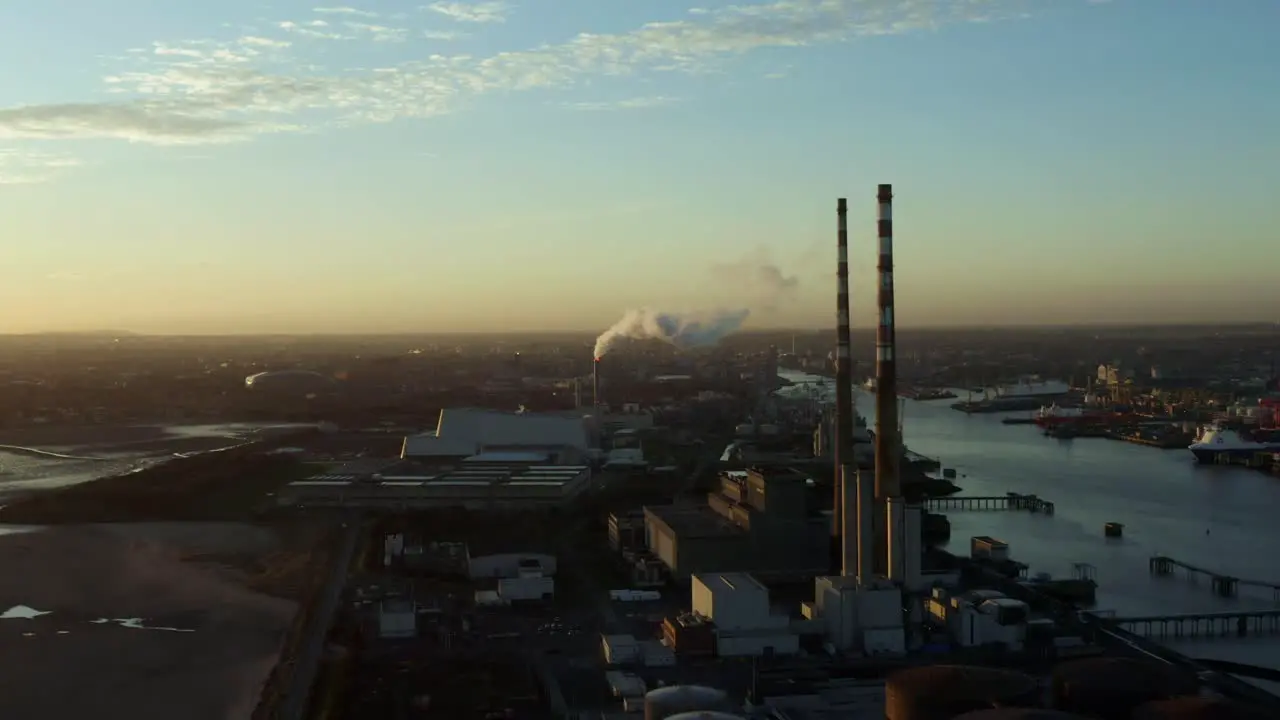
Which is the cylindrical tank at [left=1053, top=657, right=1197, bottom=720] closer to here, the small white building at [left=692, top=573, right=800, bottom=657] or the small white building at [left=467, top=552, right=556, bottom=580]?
the small white building at [left=692, top=573, right=800, bottom=657]

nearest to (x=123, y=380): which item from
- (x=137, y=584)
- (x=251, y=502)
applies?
(x=251, y=502)

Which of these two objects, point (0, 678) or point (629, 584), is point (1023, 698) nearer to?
point (629, 584)

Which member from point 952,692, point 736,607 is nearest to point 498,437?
point 736,607

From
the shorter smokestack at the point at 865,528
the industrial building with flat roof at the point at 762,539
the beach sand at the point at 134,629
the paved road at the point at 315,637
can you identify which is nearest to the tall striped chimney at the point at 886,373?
the shorter smokestack at the point at 865,528

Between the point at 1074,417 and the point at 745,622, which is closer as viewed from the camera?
the point at 745,622

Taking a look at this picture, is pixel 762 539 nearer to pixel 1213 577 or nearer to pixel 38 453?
pixel 1213 577

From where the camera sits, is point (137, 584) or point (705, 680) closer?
point (705, 680)
